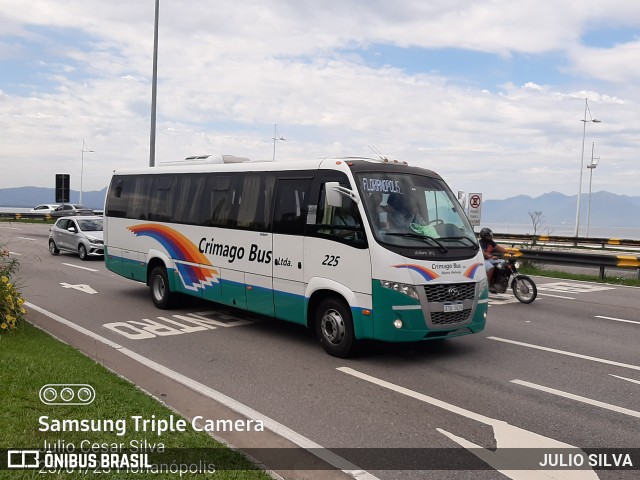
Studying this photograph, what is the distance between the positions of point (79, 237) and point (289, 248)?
15.3m

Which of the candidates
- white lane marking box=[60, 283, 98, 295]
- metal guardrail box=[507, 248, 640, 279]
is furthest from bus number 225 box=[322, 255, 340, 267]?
metal guardrail box=[507, 248, 640, 279]

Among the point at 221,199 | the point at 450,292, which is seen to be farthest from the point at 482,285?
the point at 221,199

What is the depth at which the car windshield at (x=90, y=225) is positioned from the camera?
22281 mm

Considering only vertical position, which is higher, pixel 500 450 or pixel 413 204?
pixel 413 204

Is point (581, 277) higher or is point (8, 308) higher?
point (8, 308)

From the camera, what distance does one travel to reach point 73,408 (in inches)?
215

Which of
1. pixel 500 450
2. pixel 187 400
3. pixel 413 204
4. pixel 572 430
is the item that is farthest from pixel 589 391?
pixel 187 400

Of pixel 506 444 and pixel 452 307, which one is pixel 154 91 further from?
pixel 506 444

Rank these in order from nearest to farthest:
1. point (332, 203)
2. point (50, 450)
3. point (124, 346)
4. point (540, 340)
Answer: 1. point (50, 450)
2. point (332, 203)
3. point (124, 346)
4. point (540, 340)

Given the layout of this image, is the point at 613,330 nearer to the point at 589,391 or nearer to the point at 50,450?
the point at 589,391

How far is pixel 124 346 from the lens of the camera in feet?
28.0

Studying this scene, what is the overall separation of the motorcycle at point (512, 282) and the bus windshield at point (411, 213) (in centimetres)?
532

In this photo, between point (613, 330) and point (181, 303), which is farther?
point (181, 303)

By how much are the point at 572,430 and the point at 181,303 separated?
7.90 meters
